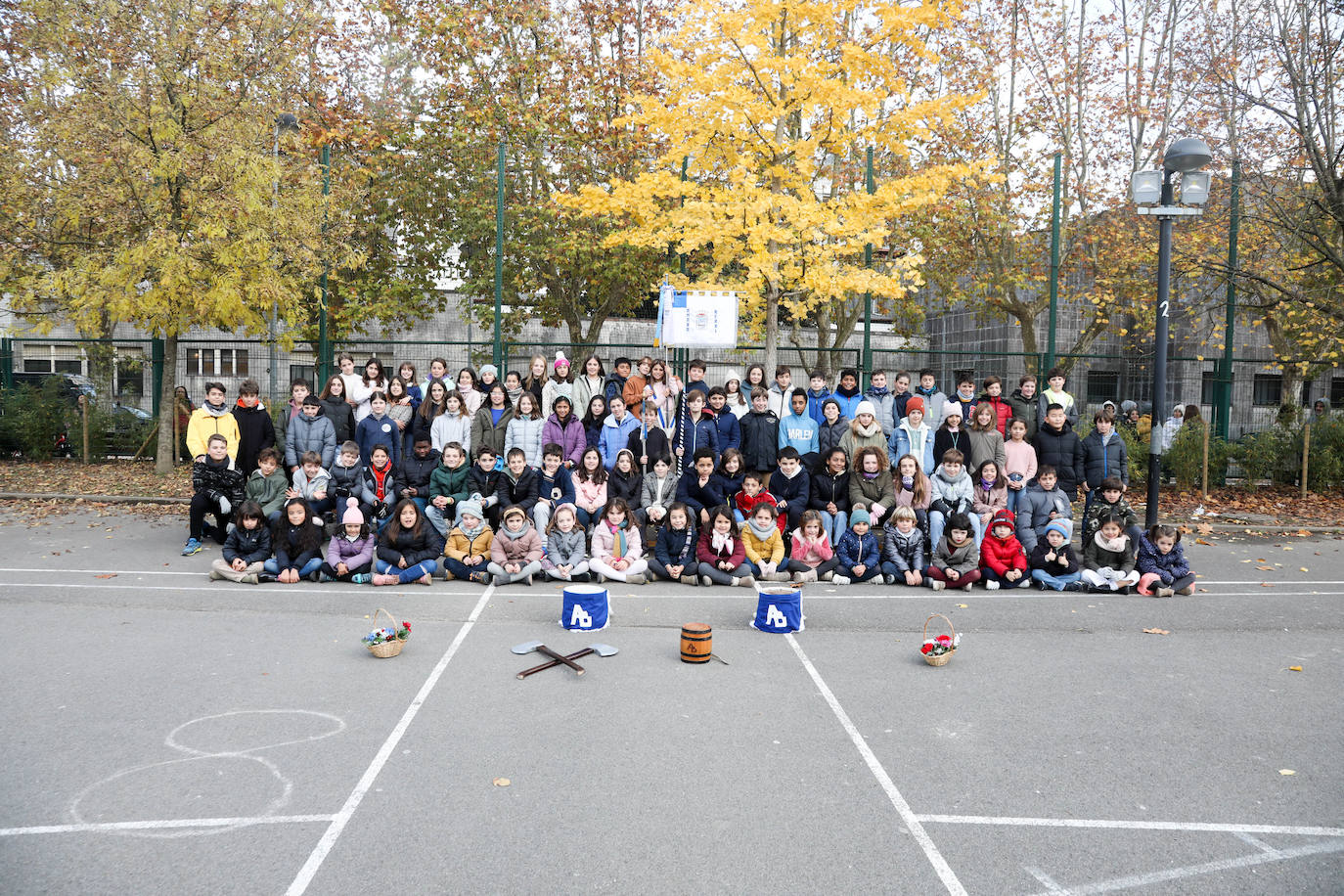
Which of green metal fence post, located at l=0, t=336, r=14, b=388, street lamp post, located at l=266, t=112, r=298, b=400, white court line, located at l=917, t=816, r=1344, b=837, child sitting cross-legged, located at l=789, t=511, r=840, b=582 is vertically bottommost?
white court line, located at l=917, t=816, r=1344, b=837

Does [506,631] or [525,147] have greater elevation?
[525,147]

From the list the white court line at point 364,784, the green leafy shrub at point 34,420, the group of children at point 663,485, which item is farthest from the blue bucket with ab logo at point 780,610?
the green leafy shrub at point 34,420

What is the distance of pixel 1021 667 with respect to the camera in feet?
23.6

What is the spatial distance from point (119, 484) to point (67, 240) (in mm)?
4289

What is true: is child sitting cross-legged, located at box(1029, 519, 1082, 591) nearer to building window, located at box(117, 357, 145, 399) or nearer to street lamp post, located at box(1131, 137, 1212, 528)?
street lamp post, located at box(1131, 137, 1212, 528)

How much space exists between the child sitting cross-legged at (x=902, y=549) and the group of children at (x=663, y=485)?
22mm

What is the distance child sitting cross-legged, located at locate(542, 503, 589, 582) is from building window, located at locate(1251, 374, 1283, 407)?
16411 mm

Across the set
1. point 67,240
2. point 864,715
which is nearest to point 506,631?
point 864,715

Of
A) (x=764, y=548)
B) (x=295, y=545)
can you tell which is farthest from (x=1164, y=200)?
(x=295, y=545)

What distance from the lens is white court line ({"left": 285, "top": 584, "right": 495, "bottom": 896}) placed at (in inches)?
156

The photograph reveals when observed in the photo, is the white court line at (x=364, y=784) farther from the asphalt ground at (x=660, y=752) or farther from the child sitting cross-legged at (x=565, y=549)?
the child sitting cross-legged at (x=565, y=549)

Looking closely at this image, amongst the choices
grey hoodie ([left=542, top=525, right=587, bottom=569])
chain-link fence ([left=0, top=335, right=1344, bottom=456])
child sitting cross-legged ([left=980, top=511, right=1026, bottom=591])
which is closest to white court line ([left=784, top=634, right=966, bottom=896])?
grey hoodie ([left=542, top=525, right=587, bottom=569])

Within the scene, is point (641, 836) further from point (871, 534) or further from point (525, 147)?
point (525, 147)

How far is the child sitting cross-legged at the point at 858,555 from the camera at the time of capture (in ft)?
33.5
